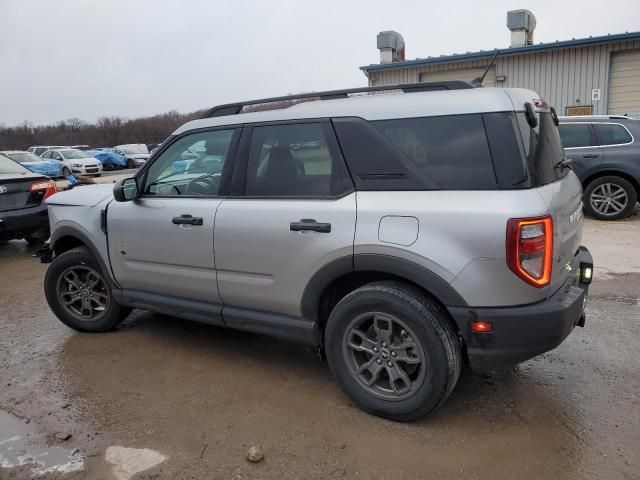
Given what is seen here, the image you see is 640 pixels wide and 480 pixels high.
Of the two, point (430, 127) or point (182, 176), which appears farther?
point (182, 176)

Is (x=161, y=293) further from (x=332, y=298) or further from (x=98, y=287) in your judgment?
(x=332, y=298)

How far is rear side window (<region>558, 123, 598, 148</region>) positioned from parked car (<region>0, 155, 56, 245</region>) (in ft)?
27.6

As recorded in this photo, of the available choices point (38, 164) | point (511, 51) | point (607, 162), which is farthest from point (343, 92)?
point (38, 164)

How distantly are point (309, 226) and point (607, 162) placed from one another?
7388mm

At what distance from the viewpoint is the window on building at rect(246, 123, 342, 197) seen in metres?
3.22

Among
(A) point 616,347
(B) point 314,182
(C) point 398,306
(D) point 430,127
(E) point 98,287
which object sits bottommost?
(A) point 616,347

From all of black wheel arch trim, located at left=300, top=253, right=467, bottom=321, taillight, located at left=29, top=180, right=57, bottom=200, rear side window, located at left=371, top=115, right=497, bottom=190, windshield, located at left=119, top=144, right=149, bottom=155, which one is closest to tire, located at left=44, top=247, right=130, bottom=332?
black wheel arch trim, located at left=300, top=253, right=467, bottom=321

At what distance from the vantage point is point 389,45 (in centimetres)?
1739

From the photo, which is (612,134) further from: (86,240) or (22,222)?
(22,222)

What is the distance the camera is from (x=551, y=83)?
15.1 metres

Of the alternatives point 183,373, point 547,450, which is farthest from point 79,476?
point 547,450

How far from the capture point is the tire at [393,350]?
2.81 metres

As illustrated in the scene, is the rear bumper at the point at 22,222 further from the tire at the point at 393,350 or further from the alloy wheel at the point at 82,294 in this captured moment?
the tire at the point at 393,350

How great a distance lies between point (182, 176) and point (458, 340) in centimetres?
238
